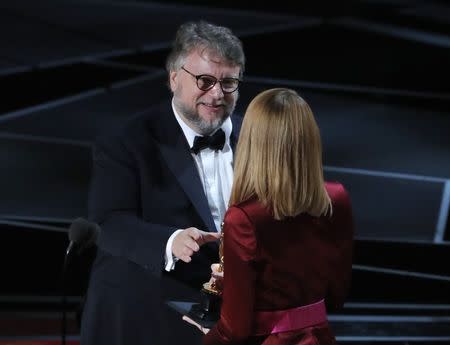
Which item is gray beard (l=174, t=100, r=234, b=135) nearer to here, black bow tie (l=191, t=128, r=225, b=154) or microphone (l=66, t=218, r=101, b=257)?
black bow tie (l=191, t=128, r=225, b=154)

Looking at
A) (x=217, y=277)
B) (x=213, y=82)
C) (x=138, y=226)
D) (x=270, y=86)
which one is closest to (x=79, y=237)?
(x=138, y=226)

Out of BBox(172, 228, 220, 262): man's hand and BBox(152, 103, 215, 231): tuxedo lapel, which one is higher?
BBox(152, 103, 215, 231): tuxedo lapel

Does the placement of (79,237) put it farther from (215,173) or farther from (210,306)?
(215,173)

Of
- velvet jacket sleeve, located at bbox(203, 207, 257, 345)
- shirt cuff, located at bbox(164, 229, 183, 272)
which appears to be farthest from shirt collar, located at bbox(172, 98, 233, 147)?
velvet jacket sleeve, located at bbox(203, 207, 257, 345)

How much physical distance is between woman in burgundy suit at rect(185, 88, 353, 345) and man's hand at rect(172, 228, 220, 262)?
0.14 meters

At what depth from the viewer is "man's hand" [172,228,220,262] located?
2.27 metres

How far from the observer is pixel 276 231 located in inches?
85.0

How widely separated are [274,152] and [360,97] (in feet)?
18.8

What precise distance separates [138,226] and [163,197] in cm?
11

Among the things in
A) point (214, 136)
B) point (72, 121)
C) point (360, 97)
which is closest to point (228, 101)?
point (214, 136)

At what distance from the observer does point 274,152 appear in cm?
215

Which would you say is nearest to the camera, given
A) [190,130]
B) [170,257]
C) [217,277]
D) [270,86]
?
[217,277]

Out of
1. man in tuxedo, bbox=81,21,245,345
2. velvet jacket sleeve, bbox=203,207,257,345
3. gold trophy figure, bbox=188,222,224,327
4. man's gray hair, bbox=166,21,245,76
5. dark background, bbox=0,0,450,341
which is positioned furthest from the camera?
dark background, bbox=0,0,450,341

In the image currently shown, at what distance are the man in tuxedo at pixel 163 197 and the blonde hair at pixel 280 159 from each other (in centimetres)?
36
